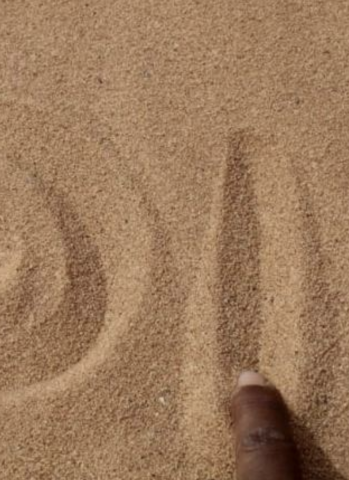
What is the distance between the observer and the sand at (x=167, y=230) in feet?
5.39

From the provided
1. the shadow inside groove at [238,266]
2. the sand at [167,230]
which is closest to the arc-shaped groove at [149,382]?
the sand at [167,230]

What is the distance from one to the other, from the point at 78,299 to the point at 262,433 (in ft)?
1.68

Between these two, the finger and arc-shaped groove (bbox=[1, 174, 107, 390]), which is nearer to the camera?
the finger

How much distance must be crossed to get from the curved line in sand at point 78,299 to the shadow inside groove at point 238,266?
0.69 ft

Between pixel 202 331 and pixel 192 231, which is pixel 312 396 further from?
pixel 192 231

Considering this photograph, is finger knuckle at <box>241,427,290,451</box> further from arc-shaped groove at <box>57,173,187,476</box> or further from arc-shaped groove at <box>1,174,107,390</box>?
arc-shaped groove at <box>1,174,107,390</box>

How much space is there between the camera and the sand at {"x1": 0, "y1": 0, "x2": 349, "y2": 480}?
1.64m

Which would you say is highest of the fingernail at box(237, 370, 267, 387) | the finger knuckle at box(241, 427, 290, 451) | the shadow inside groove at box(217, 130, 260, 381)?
the shadow inside groove at box(217, 130, 260, 381)

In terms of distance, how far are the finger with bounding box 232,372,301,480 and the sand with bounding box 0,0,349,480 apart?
0.13ft

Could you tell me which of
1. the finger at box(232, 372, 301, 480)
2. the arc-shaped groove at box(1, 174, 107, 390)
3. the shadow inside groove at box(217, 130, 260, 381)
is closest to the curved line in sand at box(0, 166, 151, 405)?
the arc-shaped groove at box(1, 174, 107, 390)

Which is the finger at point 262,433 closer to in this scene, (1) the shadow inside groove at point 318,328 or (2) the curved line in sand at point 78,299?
(1) the shadow inside groove at point 318,328

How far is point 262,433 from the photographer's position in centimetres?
160

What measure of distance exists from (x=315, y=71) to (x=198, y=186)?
1.37 feet

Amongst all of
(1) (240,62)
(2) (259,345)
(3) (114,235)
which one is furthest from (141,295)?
(1) (240,62)
